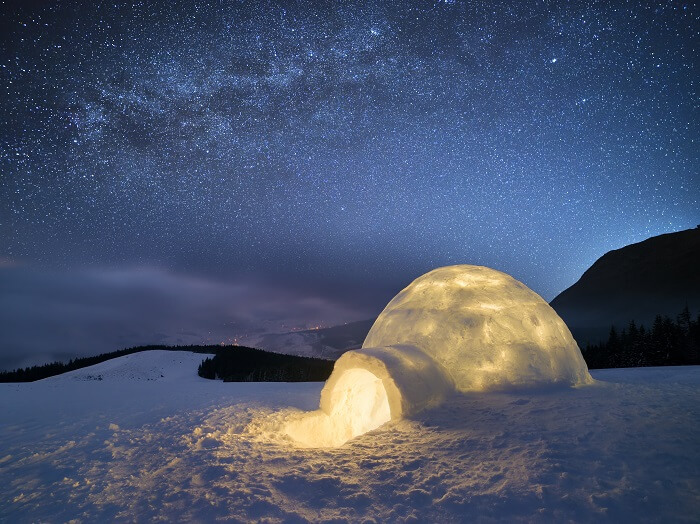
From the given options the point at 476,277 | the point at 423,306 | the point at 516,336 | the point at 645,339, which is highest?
the point at 476,277

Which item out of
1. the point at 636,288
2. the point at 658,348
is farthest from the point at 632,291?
the point at 658,348

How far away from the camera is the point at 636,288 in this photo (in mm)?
119500

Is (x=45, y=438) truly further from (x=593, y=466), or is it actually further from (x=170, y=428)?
(x=593, y=466)

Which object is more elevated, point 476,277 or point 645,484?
point 476,277

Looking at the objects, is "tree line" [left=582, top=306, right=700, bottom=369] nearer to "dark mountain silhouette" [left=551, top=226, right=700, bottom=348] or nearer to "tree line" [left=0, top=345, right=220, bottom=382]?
"tree line" [left=0, top=345, right=220, bottom=382]

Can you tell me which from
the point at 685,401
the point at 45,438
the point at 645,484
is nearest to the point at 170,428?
the point at 45,438

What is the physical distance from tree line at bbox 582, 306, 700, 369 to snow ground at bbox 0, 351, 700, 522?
24.3 metres

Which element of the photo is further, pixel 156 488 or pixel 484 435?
pixel 484 435

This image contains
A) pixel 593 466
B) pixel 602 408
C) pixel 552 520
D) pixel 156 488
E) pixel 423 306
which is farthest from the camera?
pixel 423 306

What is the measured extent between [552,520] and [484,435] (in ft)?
6.05

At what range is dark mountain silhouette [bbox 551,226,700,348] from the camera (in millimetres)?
104000

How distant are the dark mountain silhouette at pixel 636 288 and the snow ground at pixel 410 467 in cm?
10343

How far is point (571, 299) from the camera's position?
13788 cm

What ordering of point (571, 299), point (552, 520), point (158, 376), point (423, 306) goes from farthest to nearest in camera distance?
point (571, 299)
point (158, 376)
point (423, 306)
point (552, 520)
